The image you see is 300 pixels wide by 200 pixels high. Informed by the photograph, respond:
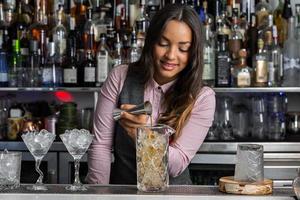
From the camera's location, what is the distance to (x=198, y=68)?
6.40 ft

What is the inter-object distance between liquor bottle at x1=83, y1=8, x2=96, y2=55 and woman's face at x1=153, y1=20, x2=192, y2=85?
1.44 metres

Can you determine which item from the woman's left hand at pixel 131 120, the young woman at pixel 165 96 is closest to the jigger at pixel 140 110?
the woman's left hand at pixel 131 120

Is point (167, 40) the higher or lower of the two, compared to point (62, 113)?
higher

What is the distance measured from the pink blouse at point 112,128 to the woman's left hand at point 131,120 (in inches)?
5.4

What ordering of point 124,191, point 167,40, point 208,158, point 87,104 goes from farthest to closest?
point 87,104, point 208,158, point 167,40, point 124,191

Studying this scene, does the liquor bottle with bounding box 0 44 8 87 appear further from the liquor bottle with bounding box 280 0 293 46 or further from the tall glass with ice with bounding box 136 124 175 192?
the tall glass with ice with bounding box 136 124 175 192

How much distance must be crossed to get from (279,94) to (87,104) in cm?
107

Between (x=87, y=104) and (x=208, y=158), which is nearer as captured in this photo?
(x=208, y=158)

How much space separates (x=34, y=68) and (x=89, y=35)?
0.34m

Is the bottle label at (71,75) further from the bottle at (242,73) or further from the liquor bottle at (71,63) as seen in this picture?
the bottle at (242,73)

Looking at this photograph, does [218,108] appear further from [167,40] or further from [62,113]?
[167,40]

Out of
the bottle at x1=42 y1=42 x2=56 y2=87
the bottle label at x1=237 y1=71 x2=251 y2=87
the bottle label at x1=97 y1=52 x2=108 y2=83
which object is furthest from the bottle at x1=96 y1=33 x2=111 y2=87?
the bottle label at x1=237 y1=71 x2=251 y2=87

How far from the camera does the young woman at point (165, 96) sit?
1.92 m

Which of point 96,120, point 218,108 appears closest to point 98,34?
point 218,108
